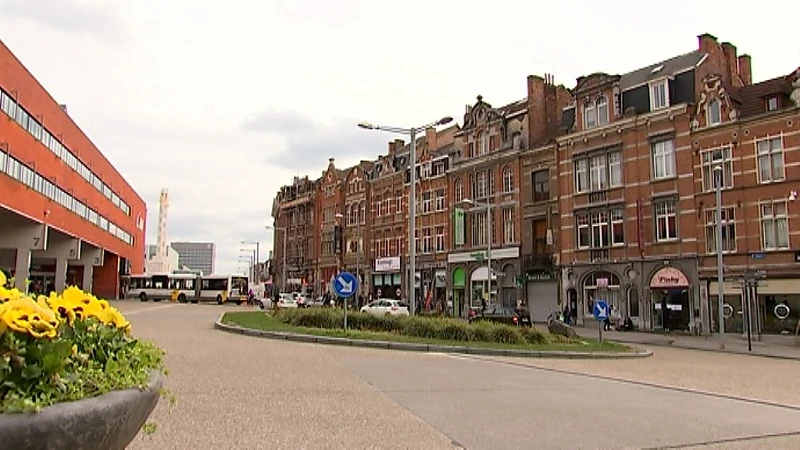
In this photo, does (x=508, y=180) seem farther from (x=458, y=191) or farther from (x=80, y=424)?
(x=80, y=424)

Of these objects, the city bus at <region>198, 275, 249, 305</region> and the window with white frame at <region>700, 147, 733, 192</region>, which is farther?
the city bus at <region>198, 275, 249, 305</region>

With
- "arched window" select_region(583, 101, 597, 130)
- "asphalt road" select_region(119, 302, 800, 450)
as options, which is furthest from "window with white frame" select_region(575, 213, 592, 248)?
"asphalt road" select_region(119, 302, 800, 450)

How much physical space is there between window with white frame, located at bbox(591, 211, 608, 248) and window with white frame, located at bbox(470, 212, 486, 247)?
34.4 ft

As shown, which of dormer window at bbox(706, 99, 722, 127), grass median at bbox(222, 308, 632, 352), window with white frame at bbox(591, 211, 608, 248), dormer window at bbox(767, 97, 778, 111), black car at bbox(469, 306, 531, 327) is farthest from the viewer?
window with white frame at bbox(591, 211, 608, 248)

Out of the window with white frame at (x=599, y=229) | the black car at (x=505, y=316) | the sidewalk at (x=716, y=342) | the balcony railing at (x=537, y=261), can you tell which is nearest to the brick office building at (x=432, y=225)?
the balcony railing at (x=537, y=261)

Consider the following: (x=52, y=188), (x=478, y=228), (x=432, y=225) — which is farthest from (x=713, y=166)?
(x=52, y=188)

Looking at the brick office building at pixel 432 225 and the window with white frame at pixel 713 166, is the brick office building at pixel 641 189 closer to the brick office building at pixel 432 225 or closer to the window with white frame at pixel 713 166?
the window with white frame at pixel 713 166

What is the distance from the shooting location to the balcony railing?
4309 cm

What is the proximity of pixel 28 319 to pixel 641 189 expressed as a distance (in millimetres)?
37724

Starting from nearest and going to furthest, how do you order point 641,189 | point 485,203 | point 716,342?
point 716,342, point 641,189, point 485,203

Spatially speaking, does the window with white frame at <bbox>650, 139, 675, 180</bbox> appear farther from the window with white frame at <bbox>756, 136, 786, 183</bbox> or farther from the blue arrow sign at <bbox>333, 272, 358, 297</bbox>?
the blue arrow sign at <bbox>333, 272, 358, 297</bbox>

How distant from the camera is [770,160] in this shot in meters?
31.9

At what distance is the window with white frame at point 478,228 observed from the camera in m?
49.2

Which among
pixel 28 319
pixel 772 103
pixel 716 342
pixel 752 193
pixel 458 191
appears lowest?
pixel 716 342
